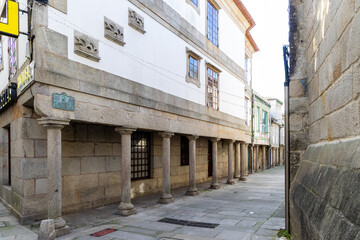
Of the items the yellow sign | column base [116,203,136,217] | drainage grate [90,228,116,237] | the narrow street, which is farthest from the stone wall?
the yellow sign

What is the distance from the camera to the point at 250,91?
2309cm

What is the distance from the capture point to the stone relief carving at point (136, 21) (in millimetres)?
8741

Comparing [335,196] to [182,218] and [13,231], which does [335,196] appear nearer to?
[182,218]

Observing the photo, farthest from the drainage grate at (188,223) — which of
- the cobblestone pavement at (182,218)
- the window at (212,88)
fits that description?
the window at (212,88)

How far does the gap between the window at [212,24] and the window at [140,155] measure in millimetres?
6197

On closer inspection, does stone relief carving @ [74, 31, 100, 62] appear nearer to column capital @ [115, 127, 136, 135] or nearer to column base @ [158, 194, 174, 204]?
column capital @ [115, 127, 136, 135]

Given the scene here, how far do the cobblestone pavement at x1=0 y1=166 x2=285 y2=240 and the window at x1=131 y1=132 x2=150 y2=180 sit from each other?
3.39ft

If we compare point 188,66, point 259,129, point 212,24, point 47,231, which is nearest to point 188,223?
point 47,231

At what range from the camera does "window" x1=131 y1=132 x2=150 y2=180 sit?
11.3 meters

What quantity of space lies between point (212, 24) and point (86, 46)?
9.03 m

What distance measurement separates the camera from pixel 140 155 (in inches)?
460

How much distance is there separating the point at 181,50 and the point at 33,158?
6.96m

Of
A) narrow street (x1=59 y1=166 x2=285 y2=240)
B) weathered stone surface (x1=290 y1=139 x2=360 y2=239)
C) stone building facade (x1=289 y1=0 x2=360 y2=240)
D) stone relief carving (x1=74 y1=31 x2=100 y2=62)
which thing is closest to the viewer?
weathered stone surface (x1=290 y1=139 x2=360 y2=239)

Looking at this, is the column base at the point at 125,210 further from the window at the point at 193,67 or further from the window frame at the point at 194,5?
Result: the window frame at the point at 194,5
